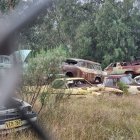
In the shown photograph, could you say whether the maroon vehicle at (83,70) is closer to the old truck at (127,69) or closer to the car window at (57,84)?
the old truck at (127,69)

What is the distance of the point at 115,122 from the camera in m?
7.67

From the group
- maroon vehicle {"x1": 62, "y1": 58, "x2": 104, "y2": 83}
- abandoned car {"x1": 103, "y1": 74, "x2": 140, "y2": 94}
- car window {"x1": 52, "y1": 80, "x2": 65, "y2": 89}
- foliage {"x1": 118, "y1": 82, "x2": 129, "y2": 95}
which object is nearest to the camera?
car window {"x1": 52, "y1": 80, "x2": 65, "y2": 89}

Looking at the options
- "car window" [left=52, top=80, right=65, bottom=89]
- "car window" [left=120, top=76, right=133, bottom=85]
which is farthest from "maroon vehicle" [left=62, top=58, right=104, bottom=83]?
"car window" [left=52, top=80, right=65, bottom=89]

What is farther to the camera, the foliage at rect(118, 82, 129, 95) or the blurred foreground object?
the foliage at rect(118, 82, 129, 95)

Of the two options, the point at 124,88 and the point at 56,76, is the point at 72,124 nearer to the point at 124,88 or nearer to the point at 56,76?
the point at 56,76

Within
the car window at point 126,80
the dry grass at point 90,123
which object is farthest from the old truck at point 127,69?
the dry grass at point 90,123

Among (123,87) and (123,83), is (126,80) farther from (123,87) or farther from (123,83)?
(123,87)

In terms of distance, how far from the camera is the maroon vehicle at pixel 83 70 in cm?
1897

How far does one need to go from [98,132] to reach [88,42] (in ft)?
63.5

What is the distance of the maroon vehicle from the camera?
1897 cm

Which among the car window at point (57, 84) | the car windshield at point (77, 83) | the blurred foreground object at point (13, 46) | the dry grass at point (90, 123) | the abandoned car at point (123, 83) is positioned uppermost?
the blurred foreground object at point (13, 46)

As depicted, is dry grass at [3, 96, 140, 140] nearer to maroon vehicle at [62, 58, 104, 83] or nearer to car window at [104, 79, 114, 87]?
car window at [104, 79, 114, 87]

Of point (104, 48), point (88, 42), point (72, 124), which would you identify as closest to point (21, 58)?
point (72, 124)

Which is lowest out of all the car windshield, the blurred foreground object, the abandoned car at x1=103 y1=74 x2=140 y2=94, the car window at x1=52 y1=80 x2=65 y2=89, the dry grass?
the dry grass
